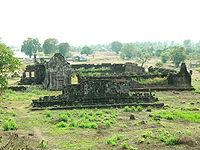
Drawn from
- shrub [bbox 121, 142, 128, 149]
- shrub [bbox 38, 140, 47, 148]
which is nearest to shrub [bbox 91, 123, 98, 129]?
shrub [bbox 121, 142, 128, 149]

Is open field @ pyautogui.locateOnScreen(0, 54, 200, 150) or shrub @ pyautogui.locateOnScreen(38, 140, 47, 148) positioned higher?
shrub @ pyautogui.locateOnScreen(38, 140, 47, 148)

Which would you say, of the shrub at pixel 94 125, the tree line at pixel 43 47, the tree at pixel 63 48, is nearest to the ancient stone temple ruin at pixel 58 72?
the shrub at pixel 94 125

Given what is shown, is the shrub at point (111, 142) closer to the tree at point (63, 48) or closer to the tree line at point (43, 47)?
the tree line at point (43, 47)

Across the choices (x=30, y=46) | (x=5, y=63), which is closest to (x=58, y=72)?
(x=5, y=63)

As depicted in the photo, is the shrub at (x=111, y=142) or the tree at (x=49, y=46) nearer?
the shrub at (x=111, y=142)

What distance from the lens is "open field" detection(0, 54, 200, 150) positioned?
1184 centimetres

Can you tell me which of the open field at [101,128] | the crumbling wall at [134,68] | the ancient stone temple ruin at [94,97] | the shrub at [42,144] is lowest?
the open field at [101,128]

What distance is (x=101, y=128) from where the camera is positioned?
1488 cm

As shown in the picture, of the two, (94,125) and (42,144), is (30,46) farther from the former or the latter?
(42,144)

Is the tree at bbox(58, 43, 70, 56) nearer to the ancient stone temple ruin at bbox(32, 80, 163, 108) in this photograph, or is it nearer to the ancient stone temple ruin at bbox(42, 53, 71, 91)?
the ancient stone temple ruin at bbox(42, 53, 71, 91)

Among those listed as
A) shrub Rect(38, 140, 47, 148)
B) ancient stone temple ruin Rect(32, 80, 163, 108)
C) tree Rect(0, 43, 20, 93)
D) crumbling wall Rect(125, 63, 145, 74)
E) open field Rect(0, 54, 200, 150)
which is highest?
tree Rect(0, 43, 20, 93)

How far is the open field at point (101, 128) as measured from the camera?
11.8 meters

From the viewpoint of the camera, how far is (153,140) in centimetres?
1245

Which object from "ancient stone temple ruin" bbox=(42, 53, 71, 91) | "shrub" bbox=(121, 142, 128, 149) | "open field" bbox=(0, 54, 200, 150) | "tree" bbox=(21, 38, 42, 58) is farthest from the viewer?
"tree" bbox=(21, 38, 42, 58)
